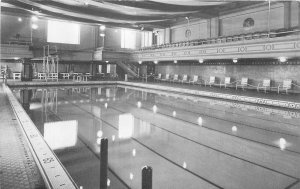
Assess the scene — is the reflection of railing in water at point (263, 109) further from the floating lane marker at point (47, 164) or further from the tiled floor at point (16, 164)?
the tiled floor at point (16, 164)

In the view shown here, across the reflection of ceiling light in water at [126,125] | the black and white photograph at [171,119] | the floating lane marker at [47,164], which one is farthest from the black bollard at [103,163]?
the reflection of ceiling light in water at [126,125]

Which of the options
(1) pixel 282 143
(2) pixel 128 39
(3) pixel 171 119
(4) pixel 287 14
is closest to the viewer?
(1) pixel 282 143

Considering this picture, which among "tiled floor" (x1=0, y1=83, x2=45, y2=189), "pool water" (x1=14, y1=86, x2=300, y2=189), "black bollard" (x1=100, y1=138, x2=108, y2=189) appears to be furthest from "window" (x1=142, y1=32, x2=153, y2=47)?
"black bollard" (x1=100, y1=138, x2=108, y2=189)

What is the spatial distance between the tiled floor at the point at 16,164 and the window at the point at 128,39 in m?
23.8

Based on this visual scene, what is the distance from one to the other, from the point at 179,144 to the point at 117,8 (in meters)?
15.3

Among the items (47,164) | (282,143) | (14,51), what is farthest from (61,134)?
(14,51)

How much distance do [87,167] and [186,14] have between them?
15622mm

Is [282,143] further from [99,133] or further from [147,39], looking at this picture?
[147,39]

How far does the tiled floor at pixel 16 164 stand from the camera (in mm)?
2320

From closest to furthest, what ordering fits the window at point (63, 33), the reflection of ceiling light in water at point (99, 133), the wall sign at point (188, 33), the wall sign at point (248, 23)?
the reflection of ceiling light in water at point (99, 133), the wall sign at point (248, 23), the wall sign at point (188, 33), the window at point (63, 33)

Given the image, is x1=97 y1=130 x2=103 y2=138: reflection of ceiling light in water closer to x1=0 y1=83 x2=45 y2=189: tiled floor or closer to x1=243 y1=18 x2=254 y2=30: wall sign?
x1=0 y1=83 x2=45 y2=189: tiled floor

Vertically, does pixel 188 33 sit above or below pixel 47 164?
above

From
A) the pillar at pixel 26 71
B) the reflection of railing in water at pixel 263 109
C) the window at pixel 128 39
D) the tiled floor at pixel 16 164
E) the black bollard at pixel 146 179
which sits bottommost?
the tiled floor at pixel 16 164

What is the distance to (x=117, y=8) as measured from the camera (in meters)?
17.6
